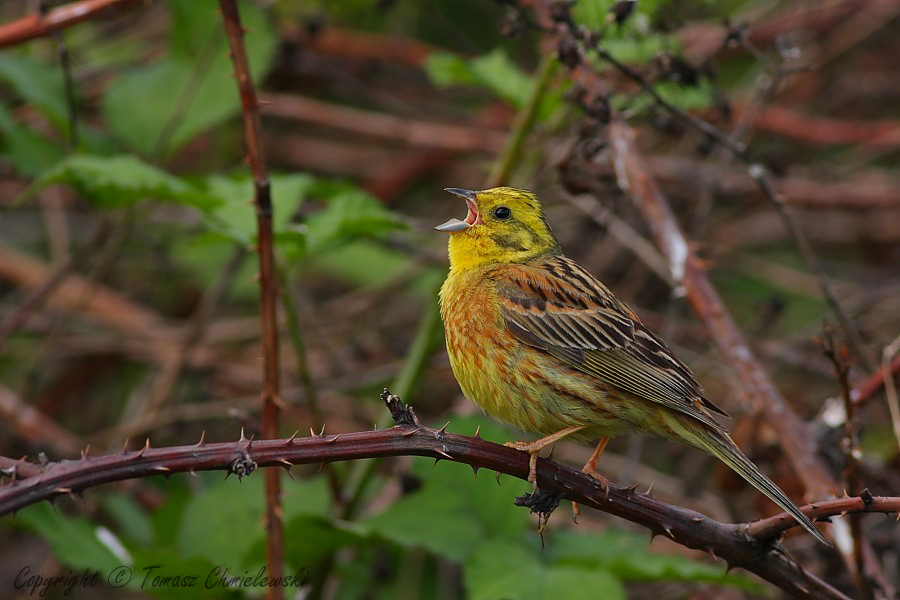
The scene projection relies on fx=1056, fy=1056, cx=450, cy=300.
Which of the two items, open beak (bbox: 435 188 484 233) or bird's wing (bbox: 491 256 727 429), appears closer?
bird's wing (bbox: 491 256 727 429)

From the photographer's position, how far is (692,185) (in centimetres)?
712

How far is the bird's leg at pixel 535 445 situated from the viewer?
2.85m

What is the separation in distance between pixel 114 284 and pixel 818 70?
5.40m

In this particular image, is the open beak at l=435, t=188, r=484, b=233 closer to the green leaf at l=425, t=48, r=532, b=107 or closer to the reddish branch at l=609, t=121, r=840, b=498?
the reddish branch at l=609, t=121, r=840, b=498

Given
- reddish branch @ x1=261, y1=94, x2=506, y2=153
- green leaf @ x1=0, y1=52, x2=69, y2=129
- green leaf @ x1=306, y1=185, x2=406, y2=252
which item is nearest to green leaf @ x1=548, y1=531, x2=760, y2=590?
green leaf @ x1=306, y1=185, x2=406, y2=252

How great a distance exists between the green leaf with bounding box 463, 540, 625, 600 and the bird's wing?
76cm

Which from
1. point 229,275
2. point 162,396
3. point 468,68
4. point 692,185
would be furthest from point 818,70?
point 162,396

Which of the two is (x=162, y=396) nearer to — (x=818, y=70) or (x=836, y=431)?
(x=836, y=431)

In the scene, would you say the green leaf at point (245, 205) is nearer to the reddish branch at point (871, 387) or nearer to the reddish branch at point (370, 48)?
the reddish branch at point (871, 387)

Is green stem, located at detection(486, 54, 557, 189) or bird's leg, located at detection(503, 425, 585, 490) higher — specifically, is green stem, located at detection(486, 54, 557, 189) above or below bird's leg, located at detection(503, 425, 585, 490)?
above

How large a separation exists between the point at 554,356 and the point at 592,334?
29cm

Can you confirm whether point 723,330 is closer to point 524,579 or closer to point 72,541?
point 524,579

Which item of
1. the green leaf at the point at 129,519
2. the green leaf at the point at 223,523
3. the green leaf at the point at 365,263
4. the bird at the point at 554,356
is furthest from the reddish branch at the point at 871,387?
the green leaf at the point at 365,263

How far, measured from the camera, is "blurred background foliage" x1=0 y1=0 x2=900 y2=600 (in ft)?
13.8
